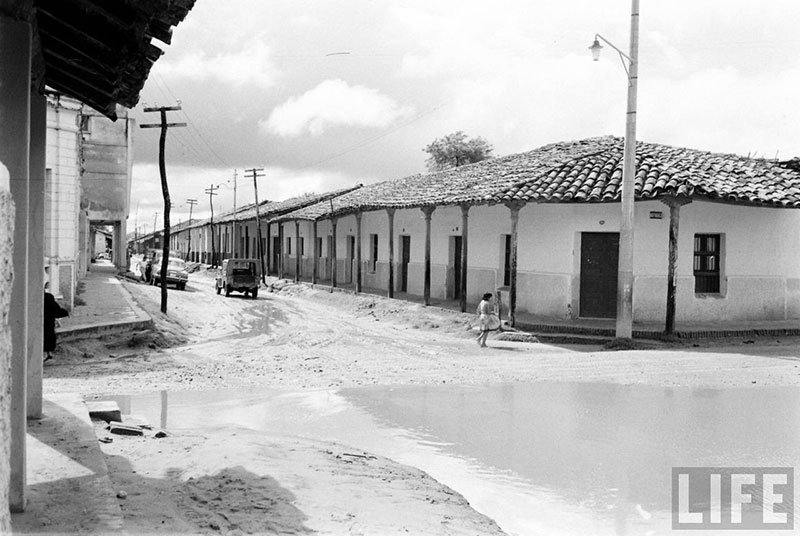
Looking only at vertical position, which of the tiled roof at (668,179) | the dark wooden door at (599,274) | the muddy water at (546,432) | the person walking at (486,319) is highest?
the tiled roof at (668,179)

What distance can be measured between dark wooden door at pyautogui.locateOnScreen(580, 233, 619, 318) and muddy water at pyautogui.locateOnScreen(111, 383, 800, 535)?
6755 mm

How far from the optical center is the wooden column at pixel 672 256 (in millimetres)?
15852

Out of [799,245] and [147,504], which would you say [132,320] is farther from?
[799,245]

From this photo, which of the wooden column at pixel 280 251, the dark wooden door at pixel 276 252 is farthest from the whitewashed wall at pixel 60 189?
the dark wooden door at pixel 276 252

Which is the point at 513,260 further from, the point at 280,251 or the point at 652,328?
the point at 280,251

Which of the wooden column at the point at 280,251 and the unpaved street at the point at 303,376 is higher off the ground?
the wooden column at the point at 280,251

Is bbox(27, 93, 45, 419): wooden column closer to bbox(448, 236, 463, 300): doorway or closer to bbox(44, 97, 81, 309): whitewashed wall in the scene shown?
bbox(44, 97, 81, 309): whitewashed wall

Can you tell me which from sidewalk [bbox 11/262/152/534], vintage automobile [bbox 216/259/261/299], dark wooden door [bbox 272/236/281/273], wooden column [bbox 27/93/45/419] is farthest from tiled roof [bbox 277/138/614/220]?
dark wooden door [bbox 272/236/281/273]

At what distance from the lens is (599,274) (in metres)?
17.9

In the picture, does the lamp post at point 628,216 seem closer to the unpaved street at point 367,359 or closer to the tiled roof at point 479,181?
the unpaved street at point 367,359

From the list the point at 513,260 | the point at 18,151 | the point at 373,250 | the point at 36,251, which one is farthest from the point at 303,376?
the point at 373,250

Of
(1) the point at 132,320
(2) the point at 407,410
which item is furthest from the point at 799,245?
(1) the point at 132,320

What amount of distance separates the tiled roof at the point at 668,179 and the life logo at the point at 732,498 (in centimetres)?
966

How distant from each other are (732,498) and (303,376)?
7.55m
